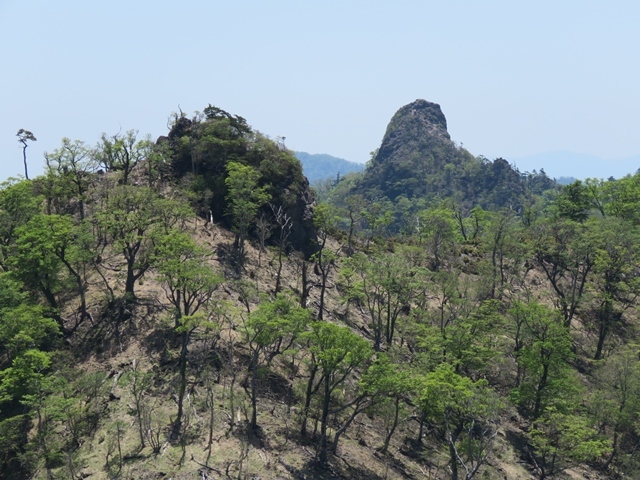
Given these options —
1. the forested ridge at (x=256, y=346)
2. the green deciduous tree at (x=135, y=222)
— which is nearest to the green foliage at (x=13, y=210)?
the forested ridge at (x=256, y=346)

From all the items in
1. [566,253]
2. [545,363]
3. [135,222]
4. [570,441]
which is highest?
[135,222]

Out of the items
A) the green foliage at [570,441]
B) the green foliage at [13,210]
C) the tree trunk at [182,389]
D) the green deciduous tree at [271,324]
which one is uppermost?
the green foliage at [13,210]

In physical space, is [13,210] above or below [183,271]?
above

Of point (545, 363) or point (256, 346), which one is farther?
point (545, 363)

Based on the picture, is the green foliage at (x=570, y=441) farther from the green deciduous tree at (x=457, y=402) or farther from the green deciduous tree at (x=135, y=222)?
the green deciduous tree at (x=135, y=222)

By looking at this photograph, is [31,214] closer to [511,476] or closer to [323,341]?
[323,341]

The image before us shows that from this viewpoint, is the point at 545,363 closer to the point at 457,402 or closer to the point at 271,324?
the point at 457,402

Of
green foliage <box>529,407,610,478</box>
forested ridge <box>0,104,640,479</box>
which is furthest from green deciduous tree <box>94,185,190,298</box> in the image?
green foliage <box>529,407,610,478</box>

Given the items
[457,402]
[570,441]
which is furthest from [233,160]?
[570,441]

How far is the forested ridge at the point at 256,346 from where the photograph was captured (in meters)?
31.1

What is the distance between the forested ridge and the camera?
3111 cm

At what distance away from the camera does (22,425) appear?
33438mm

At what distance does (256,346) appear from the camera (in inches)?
1528

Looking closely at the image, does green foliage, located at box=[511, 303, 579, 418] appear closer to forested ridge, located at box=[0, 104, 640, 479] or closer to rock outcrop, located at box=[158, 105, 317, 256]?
forested ridge, located at box=[0, 104, 640, 479]
